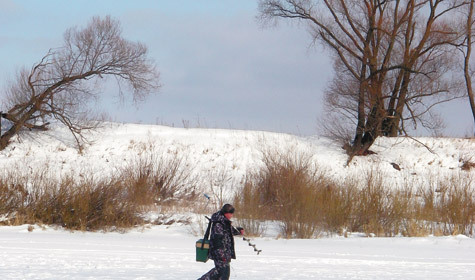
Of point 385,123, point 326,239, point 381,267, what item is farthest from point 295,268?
point 385,123

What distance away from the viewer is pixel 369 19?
1249 inches

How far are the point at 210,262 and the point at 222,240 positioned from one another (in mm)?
4825

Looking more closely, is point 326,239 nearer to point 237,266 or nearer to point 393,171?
point 237,266

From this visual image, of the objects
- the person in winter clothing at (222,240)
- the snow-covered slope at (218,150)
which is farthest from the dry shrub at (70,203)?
the person in winter clothing at (222,240)

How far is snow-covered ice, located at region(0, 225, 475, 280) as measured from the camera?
40.0 feet

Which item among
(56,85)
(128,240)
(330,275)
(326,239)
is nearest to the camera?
(330,275)

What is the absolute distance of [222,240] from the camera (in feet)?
30.6

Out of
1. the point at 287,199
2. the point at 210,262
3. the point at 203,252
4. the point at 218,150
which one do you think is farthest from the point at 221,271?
the point at 218,150

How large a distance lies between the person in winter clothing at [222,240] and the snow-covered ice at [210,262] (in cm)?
243

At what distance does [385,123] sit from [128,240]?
19.6 m

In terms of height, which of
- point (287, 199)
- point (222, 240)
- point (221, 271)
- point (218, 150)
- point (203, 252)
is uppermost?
point (218, 150)

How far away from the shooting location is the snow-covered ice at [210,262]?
12.2 meters

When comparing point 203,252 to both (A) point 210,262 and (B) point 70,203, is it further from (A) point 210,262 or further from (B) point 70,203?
(B) point 70,203

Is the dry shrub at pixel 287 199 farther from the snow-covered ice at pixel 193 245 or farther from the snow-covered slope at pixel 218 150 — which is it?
the snow-covered slope at pixel 218 150
